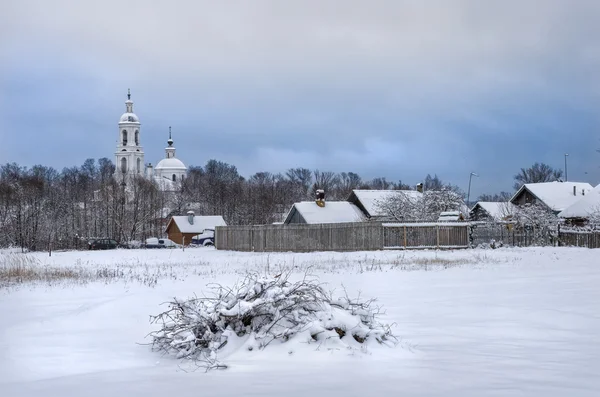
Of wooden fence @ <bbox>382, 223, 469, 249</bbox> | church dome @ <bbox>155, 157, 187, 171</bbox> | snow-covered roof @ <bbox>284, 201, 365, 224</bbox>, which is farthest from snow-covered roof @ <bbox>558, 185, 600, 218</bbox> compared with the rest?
church dome @ <bbox>155, 157, 187, 171</bbox>

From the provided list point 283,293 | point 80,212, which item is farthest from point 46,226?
point 283,293

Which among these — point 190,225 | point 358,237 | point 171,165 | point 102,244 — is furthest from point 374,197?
point 171,165

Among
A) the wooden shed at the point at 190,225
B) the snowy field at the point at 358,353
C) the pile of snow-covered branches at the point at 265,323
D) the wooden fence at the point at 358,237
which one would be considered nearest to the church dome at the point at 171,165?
the wooden shed at the point at 190,225

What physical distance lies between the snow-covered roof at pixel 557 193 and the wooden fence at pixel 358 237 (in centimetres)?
2404

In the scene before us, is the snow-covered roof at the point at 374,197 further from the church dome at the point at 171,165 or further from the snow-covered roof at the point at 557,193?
the church dome at the point at 171,165

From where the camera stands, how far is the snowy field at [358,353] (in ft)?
24.0

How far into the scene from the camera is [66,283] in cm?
1762

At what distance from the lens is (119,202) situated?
81.8 m

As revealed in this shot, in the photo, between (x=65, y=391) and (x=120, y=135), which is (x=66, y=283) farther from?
(x=120, y=135)

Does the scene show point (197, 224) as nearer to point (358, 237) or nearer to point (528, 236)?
point (358, 237)

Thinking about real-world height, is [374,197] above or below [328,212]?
above

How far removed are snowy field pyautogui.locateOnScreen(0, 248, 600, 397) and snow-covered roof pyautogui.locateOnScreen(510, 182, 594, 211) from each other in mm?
45406

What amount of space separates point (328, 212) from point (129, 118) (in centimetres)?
9673

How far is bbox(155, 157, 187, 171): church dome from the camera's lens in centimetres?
15250
